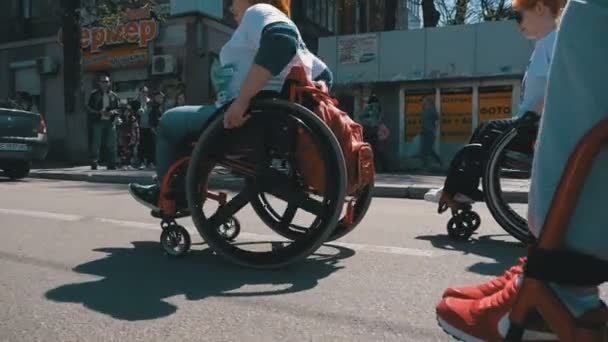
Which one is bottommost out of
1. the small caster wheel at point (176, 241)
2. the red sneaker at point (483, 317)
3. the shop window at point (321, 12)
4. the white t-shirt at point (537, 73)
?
the small caster wheel at point (176, 241)

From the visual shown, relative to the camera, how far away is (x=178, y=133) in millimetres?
3561

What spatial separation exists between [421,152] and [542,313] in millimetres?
12543

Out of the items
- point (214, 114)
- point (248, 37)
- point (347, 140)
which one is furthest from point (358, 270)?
point (248, 37)

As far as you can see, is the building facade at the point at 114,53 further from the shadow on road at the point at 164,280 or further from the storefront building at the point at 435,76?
the shadow on road at the point at 164,280

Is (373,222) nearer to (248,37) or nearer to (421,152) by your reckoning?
(248,37)

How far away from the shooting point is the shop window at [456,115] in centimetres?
1363

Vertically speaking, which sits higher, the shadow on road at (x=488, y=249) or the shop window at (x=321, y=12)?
the shop window at (x=321, y=12)

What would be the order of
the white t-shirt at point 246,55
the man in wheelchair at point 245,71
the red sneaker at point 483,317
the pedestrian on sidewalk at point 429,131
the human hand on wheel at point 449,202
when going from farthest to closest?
the pedestrian on sidewalk at point 429,131 < the human hand on wheel at point 449,202 < the white t-shirt at point 246,55 < the man in wheelchair at point 245,71 < the red sneaker at point 483,317

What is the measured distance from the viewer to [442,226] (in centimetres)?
490

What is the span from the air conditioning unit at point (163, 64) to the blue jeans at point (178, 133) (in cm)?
1340

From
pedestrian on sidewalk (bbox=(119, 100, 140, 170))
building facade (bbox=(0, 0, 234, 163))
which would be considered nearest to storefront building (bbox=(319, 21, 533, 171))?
building facade (bbox=(0, 0, 234, 163))

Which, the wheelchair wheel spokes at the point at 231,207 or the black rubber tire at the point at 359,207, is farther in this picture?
the black rubber tire at the point at 359,207

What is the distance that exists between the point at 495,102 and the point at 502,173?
31.9 ft

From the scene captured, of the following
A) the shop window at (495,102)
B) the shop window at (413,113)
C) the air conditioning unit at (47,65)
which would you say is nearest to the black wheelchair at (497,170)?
the shop window at (495,102)
